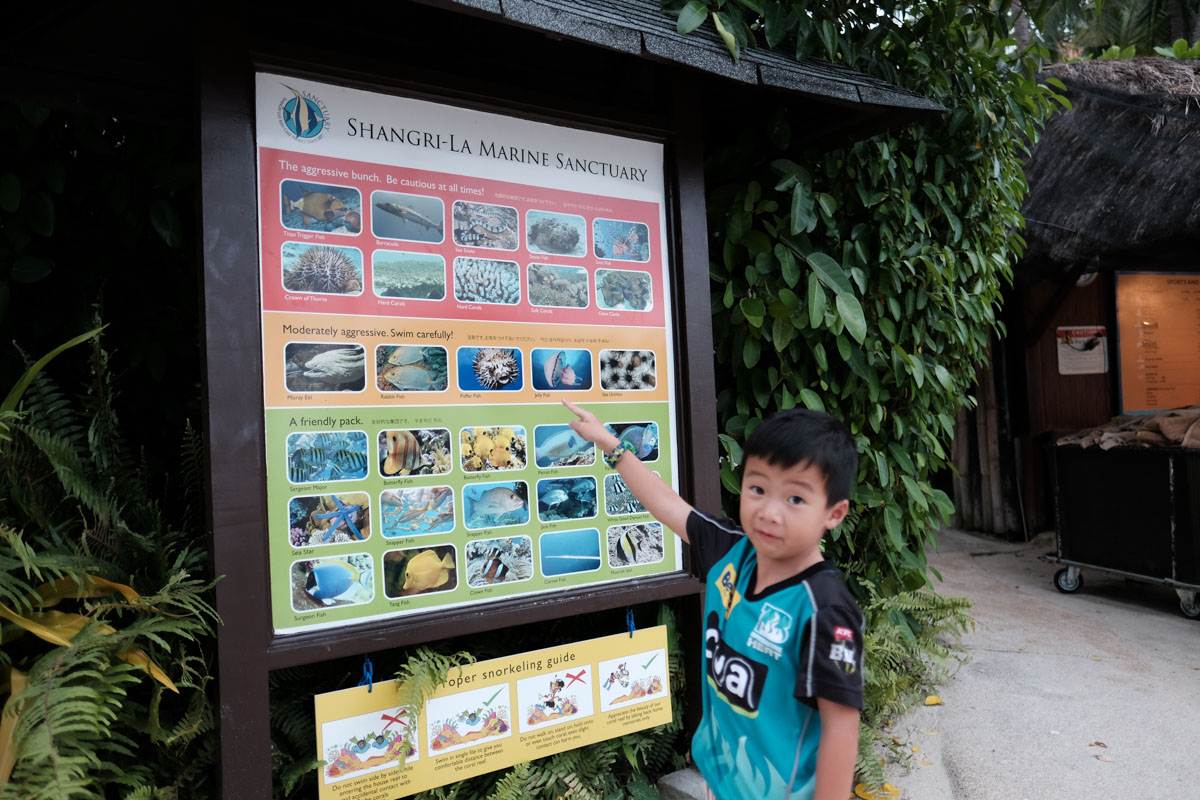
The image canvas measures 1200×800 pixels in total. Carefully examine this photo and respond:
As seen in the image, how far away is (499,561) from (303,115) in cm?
142

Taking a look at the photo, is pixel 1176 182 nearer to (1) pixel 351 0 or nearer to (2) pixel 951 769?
(2) pixel 951 769

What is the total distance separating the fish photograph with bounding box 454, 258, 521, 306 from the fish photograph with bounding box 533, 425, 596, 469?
43 centimetres

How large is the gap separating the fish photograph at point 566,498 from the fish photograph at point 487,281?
605 millimetres

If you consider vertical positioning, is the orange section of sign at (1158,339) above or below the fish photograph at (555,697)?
above

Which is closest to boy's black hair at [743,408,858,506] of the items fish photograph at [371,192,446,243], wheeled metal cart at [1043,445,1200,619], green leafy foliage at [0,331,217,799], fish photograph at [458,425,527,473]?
fish photograph at [458,425,527,473]

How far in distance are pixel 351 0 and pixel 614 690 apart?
2.62 m

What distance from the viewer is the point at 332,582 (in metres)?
2.21

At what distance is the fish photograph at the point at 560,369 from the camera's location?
259 centimetres

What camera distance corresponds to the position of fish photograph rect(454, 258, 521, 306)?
2.46 meters

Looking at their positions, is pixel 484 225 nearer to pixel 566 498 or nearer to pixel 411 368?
pixel 411 368

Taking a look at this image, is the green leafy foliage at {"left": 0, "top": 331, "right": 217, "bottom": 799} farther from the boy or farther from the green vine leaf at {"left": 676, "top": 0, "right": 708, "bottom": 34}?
the green vine leaf at {"left": 676, "top": 0, "right": 708, "bottom": 34}

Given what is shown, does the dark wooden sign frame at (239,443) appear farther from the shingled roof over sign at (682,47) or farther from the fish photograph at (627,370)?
the fish photograph at (627,370)

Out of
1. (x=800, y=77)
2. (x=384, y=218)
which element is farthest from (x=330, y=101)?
(x=800, y=77)

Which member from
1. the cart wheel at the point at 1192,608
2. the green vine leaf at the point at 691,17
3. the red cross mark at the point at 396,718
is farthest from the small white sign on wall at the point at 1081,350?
the red cross mark at the point at 396,718
